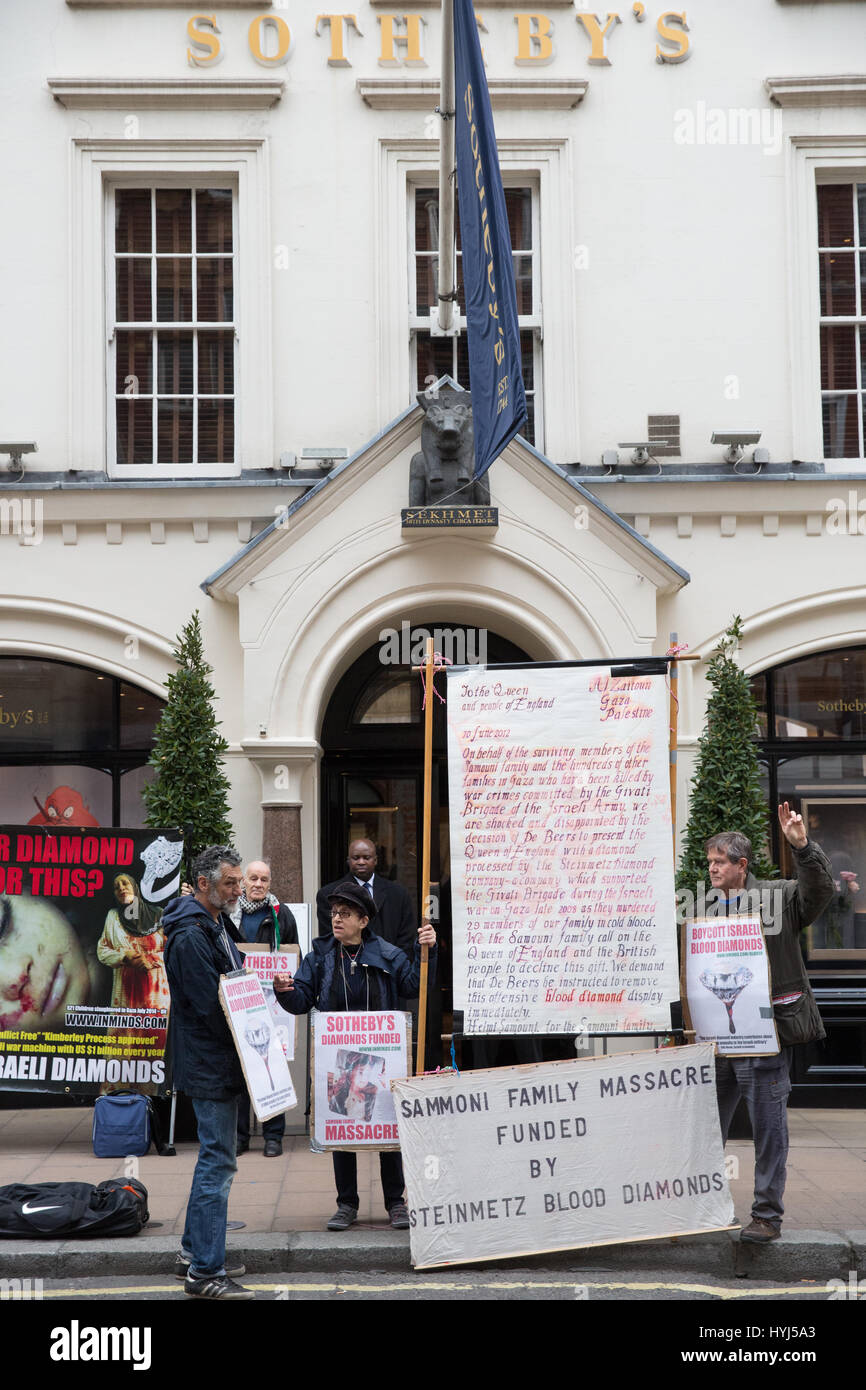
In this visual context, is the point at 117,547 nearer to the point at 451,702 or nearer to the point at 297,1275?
the point at 451,702

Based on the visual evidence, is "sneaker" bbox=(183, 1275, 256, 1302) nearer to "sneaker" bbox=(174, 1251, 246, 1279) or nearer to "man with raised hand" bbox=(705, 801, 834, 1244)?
"sneaker" bbox=(174, 1251, 246, 1279)

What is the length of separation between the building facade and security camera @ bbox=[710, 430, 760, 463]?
0.11 meters

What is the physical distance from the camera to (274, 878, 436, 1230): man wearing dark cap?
6.84 metres

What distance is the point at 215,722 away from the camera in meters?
9.59

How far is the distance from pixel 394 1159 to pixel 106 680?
5065 mm

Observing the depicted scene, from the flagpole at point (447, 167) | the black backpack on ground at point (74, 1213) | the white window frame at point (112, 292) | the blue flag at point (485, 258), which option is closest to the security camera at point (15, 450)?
the white window frame at point (112, 292)

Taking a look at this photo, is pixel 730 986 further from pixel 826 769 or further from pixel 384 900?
pixel 826 769

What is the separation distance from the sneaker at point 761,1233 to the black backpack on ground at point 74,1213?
291cm

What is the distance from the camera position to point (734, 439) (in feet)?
33.9

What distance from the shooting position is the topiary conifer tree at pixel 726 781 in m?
9.40

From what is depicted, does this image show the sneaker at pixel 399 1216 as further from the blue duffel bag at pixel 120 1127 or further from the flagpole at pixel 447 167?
the flagpole at pixel 447 167

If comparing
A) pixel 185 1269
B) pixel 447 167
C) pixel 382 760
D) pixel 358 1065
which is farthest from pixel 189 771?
pixel 447 167

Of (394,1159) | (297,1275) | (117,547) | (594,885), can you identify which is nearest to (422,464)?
(117,547)

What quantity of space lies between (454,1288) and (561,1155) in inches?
29.5
